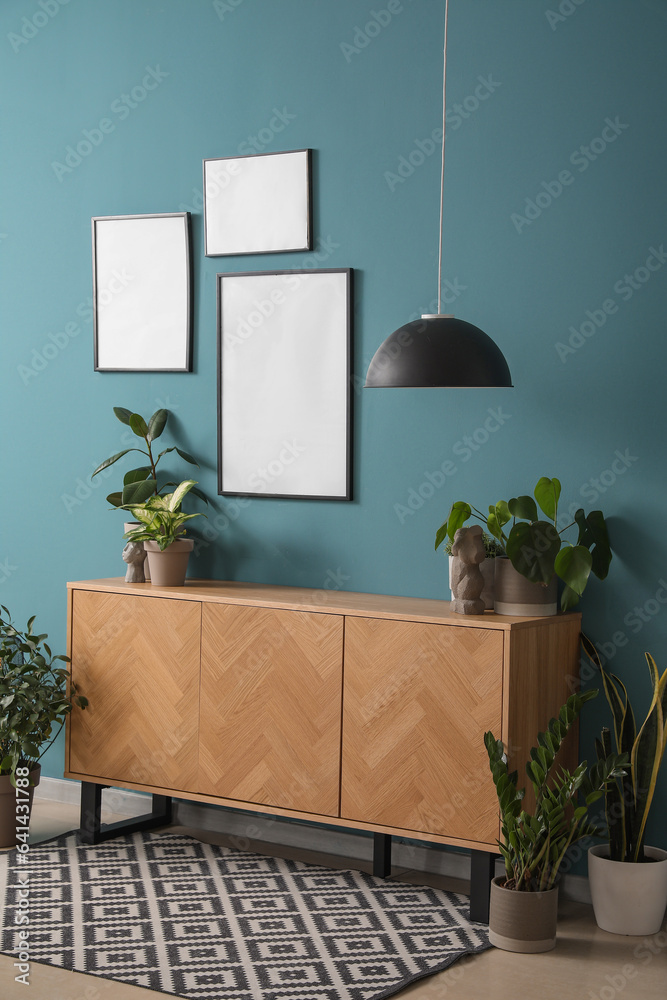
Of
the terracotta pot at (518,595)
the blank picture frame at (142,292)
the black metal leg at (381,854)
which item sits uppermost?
the blank picture frame at (142,292)

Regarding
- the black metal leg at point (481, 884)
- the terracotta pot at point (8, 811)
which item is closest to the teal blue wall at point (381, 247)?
the black metal leg at point (481, 884)

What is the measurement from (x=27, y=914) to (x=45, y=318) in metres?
2.54

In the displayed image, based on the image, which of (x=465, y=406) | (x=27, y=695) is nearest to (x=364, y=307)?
(x=465, y=406)

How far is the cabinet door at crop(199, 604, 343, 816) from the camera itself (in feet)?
12.1

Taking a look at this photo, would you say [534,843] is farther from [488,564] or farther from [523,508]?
[523,508]

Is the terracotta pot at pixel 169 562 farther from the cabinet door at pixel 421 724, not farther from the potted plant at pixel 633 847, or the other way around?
the potted plant at pixel 633 847

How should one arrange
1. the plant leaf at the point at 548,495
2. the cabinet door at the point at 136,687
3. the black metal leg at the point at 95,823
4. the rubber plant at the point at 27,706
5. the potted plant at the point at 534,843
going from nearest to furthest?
1. the potted plant at the point at 534,843
2. the plant leaf at the point at 548,495
3. the cabinet door at the point at 136,687
4. the rubber plant at the point at 27,706
5. the black metal leg at the point at 95,823

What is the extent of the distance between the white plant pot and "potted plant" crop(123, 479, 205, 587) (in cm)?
178

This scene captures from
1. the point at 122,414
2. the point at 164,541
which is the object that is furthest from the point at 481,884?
the point at 122,414

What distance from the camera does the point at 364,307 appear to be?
4.12 metres

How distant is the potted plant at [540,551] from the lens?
3.47 m

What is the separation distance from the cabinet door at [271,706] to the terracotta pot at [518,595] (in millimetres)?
538

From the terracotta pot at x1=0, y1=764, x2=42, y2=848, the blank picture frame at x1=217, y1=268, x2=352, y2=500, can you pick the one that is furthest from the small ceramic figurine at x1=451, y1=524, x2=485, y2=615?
the terracotta pot at x1=0, y1=764, x2=42, y2=848

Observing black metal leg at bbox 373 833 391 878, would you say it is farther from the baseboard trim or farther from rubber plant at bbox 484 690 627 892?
rubber plant at bbox 484 690 627 892
